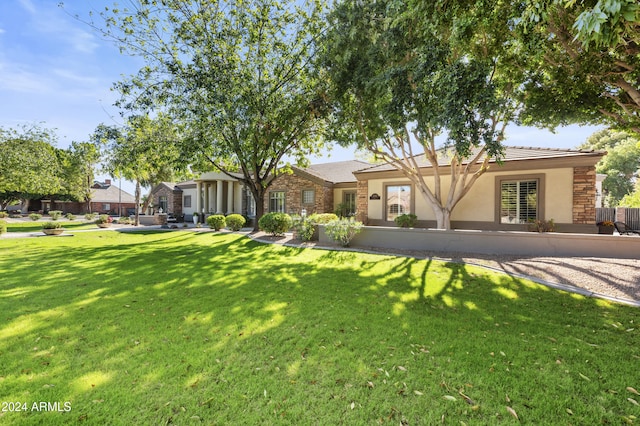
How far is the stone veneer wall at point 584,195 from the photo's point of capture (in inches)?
442

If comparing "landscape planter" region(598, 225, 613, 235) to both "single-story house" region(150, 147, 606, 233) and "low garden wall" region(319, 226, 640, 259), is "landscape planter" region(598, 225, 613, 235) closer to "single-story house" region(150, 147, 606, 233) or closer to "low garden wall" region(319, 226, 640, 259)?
"single-story house" region(150, 147, 606, 233)

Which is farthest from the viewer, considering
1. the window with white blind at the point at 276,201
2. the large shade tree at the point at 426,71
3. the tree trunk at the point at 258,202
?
the window with white blind at the point at 276,201

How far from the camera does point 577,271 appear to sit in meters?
7.29

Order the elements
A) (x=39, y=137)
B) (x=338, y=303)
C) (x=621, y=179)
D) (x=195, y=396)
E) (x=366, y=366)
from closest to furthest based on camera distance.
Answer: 1. (x=195, y=396)
2. (x=366, y=366)
3. (x=338, y=303)
4. (x=39, y=137)
5. (x=621, y=179)

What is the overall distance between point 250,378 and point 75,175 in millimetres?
46837

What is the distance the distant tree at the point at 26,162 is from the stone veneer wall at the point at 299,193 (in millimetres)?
18387

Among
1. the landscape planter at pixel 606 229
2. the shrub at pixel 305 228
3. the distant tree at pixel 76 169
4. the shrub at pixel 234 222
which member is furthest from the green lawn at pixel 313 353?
the distant tree at pixel 76 169

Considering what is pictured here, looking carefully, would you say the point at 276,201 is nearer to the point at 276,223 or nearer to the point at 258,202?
the point at 258,202

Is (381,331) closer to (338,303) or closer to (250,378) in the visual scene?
(338,303)

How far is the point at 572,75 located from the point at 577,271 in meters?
5.51

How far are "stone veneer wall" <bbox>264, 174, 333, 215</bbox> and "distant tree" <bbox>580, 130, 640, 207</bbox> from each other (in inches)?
1376

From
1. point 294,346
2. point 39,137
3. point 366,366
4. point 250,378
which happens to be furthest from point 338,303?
point 39,137

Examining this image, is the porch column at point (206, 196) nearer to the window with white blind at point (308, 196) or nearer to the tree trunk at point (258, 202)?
the window with white blind at point (308, 196)

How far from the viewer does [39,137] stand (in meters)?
26.8
